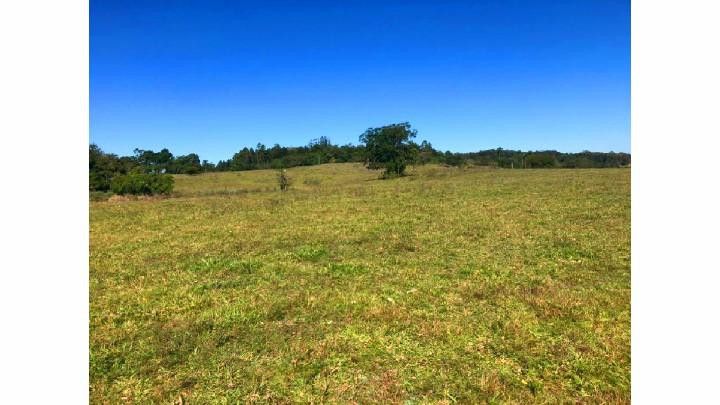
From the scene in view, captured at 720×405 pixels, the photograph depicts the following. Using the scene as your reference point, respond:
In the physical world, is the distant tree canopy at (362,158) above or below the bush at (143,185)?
above

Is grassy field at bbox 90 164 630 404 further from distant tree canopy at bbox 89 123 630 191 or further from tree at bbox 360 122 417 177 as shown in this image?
tree at bbox 360 122 417 177

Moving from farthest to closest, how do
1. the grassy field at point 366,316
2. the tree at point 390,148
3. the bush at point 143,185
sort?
1. the tree at point 390,148
2. the bush at point 143,185
3. the grassy field at point 366,316

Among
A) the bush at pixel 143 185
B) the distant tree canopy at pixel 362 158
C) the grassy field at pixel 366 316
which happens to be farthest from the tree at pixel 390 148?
the grassy field at pixel 366 316

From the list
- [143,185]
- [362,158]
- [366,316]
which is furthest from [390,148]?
[366,316]

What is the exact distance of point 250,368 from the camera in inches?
169

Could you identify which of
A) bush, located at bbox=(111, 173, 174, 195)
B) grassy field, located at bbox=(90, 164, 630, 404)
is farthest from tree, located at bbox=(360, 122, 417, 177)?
grassy field, located at bbox=(90, 164, 630, 404)

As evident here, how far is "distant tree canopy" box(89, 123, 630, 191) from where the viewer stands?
1770 inches

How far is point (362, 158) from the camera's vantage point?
62625mm

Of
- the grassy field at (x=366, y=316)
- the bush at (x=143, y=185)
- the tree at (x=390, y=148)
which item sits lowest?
the grassy field at (x=366, y=316)

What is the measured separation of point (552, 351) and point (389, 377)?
1.96 metres

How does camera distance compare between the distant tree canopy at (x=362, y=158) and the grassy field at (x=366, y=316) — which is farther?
the distant tree canopy at (x=362, y=158)

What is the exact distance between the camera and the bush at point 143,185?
122 feet

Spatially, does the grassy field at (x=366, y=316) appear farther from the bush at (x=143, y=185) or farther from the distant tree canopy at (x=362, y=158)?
the bush at (x=143, y=185)
